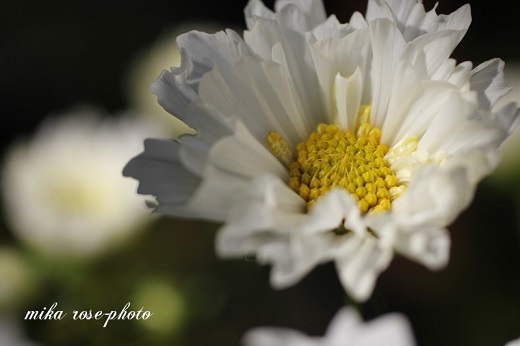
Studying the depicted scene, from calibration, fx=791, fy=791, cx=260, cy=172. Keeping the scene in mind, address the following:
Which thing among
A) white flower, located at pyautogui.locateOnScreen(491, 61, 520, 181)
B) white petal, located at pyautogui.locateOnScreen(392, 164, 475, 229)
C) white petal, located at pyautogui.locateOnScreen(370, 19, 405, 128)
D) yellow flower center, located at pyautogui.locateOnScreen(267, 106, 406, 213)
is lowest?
white flower, located at pyautogui.locateOnScreen(491, 61, 520, 181)

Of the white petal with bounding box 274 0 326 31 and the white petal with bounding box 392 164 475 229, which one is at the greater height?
the white petal with bounding box 274 0 326 31

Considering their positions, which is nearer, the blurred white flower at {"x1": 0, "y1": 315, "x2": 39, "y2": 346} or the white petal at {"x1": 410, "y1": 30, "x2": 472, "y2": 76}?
the white petal at {"x1": 410, "y1": 30, "x2": 472, "y2": 76}

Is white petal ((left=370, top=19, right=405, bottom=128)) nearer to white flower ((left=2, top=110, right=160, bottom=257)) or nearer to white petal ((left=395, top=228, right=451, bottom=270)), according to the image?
white petal ((left=395, top=228, right=451, bottom=270))

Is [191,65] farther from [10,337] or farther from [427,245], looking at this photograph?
[10,337]

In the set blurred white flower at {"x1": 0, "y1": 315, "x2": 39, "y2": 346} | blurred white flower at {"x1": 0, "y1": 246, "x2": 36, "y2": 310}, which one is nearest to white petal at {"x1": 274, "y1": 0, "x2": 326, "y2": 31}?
blurred white flower at {"x1": 0, "y1": 315, "x2": 39, "y2": 346}

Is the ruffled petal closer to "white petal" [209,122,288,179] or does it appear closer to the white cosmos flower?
the white cosmos flower

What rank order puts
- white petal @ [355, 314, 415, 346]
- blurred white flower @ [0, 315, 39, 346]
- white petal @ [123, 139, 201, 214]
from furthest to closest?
1. blurred white flower @ [0, 315, 39, 346]
2. white petal @ [123, 139, 201, 214]
3. white petal @ [355, 314, 415, 346]

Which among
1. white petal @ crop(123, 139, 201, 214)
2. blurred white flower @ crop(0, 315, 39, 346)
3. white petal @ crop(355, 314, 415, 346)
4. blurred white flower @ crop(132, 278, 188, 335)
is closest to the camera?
white petal @ crop(355, 314, 415, 346)
